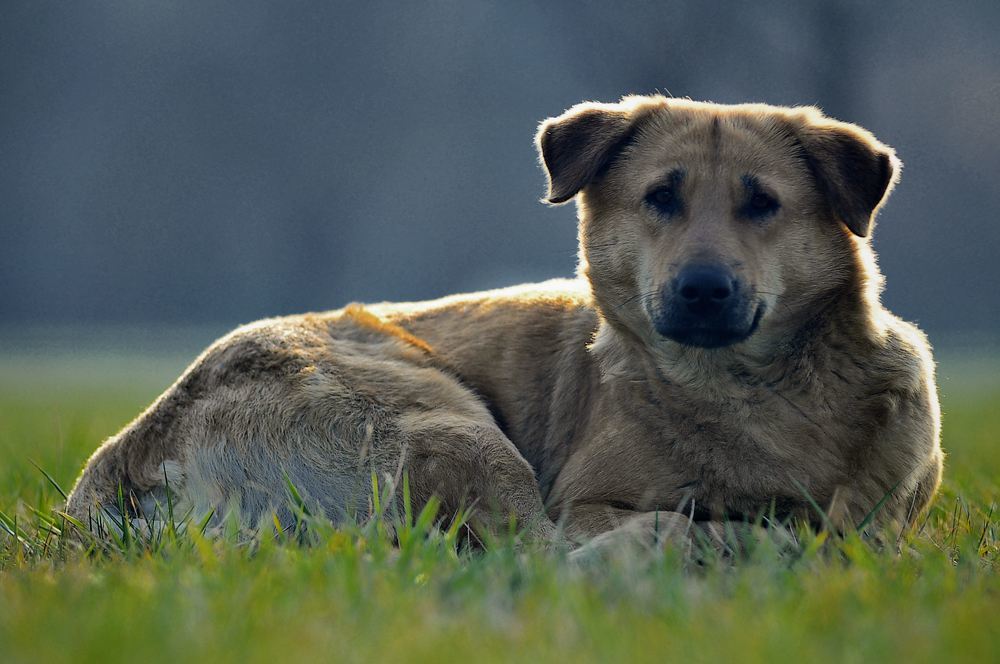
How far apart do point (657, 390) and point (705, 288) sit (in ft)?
1.68

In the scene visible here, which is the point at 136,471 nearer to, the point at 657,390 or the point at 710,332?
the point at 657,390

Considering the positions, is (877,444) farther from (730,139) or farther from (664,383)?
(730,139)

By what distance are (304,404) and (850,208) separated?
2050 millimetres

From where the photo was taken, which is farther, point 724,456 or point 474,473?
point 474,473

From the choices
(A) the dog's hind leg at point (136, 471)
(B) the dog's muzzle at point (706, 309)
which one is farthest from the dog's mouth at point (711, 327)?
(A) the dog's hind leg at point (136, 471)

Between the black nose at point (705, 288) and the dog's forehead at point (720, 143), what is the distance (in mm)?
470

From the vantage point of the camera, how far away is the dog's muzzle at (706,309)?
11.0 feet

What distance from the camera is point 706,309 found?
3.39m

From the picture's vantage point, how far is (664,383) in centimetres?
370

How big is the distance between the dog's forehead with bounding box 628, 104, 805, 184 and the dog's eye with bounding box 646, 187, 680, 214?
77 millimetres

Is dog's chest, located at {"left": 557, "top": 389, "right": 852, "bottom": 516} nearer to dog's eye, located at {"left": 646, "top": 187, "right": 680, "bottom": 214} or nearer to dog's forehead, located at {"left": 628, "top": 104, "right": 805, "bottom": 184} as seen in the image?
dog's eye, located at {"left": 646, "top": 187, "right": 680, "bottom": 214}

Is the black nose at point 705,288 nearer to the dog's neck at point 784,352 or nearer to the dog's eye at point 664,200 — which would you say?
→ the dog's neck at point 784,352

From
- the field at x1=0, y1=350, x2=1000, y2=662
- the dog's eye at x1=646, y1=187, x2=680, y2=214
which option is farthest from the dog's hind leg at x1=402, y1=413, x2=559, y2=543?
the dog's eye at x1=646, y1=187, x2=680, y2=214

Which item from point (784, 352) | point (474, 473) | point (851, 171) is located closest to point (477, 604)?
point (474, 473)
